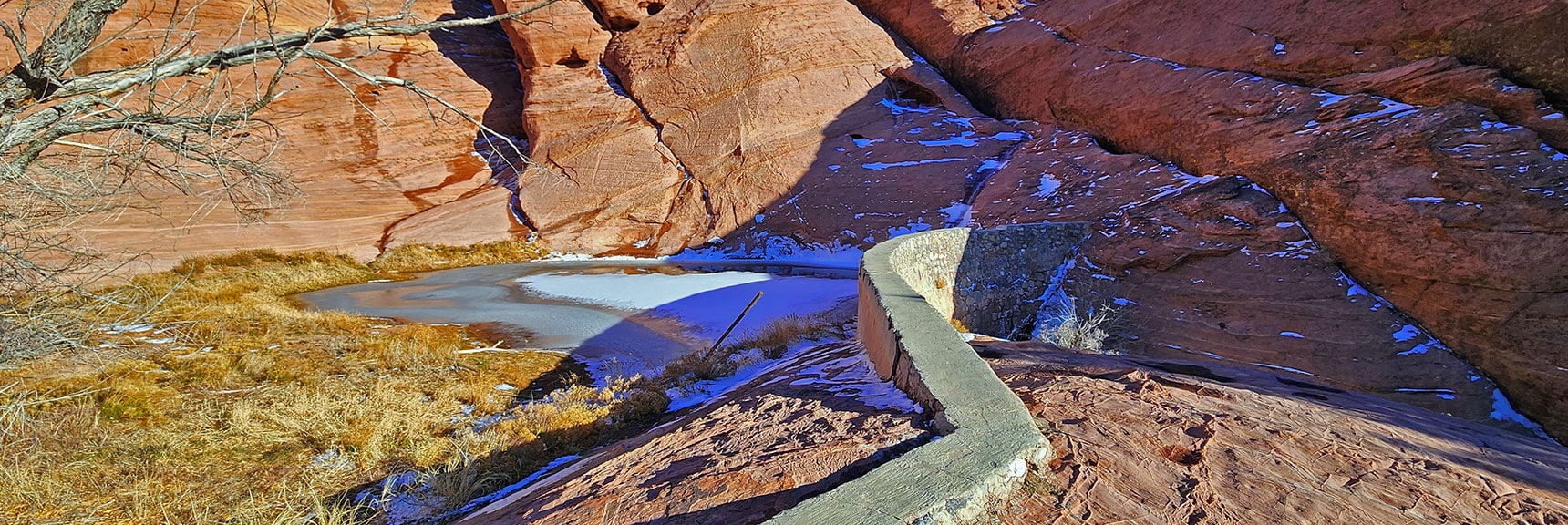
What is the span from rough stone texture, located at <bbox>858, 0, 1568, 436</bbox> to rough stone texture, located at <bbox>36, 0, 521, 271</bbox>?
16178mm

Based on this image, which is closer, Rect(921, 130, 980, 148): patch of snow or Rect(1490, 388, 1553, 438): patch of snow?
Rect(1490, 388, 1553, 438): patch of snow

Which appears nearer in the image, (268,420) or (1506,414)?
(268,420)

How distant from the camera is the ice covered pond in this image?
28.4ft

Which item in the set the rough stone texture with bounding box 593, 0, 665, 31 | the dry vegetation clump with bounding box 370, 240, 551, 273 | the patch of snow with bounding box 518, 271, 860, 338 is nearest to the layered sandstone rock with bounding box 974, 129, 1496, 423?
the patch of snow with bounding box 518, 271, 860, 338

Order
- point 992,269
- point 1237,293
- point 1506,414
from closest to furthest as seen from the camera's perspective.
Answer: point 1506,414 → point 1237,293 → point 992,269

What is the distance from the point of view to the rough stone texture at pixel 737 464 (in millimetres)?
2406

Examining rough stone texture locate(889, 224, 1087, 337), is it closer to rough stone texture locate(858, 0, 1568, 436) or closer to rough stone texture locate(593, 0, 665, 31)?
rough stone texture locate(858, 0, 1568, 436)

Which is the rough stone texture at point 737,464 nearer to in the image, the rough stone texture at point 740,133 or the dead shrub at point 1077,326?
the dead shrub at point 1077,326

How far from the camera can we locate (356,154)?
1939 cm

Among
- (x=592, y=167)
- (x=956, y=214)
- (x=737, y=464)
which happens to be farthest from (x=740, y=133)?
(x=737, y=464)

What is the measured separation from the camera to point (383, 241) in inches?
678

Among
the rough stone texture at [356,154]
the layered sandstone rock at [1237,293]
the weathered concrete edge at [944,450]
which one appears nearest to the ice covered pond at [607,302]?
the layered sandstone rock at [1237,293]

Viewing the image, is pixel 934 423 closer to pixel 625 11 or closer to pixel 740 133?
pixel 740 133

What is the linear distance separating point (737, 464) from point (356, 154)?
69.3ft
